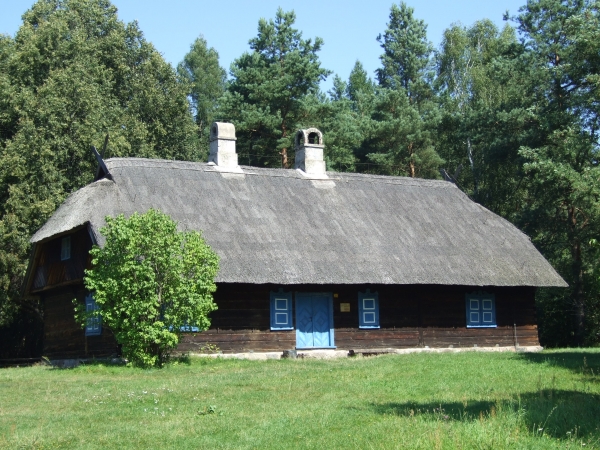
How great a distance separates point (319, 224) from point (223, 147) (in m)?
4.15

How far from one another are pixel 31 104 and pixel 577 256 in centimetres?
2084

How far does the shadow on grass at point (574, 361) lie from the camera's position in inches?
631

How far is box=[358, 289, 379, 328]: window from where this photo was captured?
2406cm

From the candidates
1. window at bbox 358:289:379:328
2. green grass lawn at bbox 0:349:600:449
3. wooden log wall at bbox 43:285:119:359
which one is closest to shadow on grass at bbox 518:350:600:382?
green grass lawn at bbox 0:349:600:449

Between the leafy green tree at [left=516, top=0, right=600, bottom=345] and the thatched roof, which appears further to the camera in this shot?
the leafy green tree at [left=516, top=0, right=600, bottom=345]

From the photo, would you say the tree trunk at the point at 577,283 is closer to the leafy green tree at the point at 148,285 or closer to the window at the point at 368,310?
the window at the point at 368,310

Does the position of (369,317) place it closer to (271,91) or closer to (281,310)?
(281,310)

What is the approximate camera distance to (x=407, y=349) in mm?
24375

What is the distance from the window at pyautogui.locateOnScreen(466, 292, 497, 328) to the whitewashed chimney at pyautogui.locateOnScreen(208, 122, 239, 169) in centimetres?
838

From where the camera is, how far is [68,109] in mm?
31875

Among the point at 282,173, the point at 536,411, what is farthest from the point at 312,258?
the point at 536,411

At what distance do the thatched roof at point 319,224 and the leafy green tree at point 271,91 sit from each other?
38.7 ft

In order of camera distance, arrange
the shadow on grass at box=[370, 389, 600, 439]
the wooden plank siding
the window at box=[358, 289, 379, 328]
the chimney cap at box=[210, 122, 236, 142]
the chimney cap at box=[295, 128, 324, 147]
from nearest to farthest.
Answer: the shadow on grass at box=[370, 389, 600, 439] → the wooden plank siding → the window at box=[358, 289, 379, 328] → the chimney cap at box=[210, 122, 236, 142] → the chimney cap at box=[295, 128, 324, 147]

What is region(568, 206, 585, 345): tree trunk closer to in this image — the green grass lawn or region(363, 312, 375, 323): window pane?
region(363, 312, 375, 323): window pane
